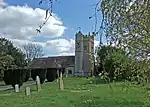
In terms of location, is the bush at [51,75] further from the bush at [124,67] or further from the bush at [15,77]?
the bush at [124,67]

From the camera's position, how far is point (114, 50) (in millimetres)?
3434

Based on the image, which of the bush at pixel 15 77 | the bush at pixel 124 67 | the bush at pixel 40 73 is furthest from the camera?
the bush at pixel 40 73

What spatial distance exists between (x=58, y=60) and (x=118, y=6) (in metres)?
89.3

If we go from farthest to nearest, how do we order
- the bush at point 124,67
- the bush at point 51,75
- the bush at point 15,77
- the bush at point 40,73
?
1. the bush at point 51,75
2. the bush at point 40,73
3. the bush at point 15,77
4. the bush at point 124,67

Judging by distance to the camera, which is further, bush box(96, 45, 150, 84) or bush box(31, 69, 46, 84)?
bush box(31, 69, 46, 84)

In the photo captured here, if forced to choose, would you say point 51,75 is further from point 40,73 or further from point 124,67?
point 124,67

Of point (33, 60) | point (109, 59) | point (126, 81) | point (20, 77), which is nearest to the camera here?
point (109, 59)

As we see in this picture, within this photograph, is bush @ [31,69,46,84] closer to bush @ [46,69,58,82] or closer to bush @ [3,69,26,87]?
bush @ [46,69,58,82]

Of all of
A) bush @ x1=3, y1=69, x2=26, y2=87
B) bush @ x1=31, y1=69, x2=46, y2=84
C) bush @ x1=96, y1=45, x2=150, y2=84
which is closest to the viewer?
bush @ x1=96, y1=45, x2=150, y2=84

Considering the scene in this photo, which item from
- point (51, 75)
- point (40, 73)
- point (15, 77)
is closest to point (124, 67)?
point (15, 77)

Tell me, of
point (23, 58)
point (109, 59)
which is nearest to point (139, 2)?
point (109, 59)

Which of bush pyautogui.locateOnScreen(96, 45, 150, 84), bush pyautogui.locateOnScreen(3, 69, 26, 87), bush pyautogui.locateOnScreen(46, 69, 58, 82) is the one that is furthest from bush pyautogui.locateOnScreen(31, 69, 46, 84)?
bush pyautogui.locateOnScreen(96, 45, 150, 84)

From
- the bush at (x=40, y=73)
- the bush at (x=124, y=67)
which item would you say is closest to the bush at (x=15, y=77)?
the bush at (x=40, y=73)

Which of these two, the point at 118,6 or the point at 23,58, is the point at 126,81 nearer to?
the point at 118,6
